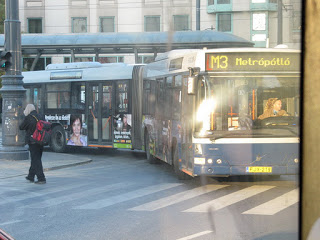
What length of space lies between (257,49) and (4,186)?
522 centimetres

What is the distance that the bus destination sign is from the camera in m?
10.3

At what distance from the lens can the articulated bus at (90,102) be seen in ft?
56.5

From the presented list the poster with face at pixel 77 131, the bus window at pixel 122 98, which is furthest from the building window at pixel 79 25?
the bus window at pixel 122 98

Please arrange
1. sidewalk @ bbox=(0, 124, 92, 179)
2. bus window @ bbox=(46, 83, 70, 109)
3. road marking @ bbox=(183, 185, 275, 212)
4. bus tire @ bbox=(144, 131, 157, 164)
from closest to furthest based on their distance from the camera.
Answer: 1. road marking @ bbox=(183, 185, 275, 212)
2. sidewalk @ bbox=(0, 124, 92, 179)
3. bus tire @ bbox=(144, 131, 157, 164)
4. bus window @ bbox=(46, 83, 70, 109)

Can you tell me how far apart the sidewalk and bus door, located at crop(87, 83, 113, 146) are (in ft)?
4.41

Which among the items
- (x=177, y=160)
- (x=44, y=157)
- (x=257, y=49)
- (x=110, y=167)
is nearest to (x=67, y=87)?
(x=44, y=157)

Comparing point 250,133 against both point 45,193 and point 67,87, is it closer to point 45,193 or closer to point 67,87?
point 45,193

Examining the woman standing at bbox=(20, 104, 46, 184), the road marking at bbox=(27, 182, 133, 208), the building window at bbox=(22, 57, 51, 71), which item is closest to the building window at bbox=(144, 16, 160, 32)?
the building window at bbox=(22, 57, 51, 71)

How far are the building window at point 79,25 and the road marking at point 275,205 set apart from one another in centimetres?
3433

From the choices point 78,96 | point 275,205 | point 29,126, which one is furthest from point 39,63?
point 275,205

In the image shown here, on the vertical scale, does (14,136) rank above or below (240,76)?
below

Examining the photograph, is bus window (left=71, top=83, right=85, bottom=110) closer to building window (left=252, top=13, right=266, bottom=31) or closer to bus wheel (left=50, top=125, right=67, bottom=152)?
bus wheel (left=50, top=125, right=67, bottom=152)

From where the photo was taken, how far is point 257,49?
10.5 m

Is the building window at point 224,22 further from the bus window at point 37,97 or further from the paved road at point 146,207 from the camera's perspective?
the paved road at point 146,207
